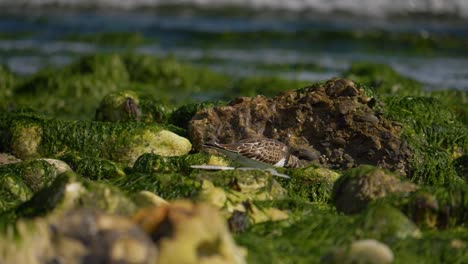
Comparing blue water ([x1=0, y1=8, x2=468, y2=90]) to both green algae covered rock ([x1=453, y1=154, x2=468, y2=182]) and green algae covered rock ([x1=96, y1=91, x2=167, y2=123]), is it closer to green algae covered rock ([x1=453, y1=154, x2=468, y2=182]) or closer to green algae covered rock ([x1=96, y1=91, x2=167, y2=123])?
green algae covered rock ([x1=96, y1=91, x2=167, y2=123])

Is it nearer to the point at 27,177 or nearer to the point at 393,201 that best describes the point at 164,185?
the point at 27,177

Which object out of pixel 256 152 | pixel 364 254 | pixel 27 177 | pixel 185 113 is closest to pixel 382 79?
pixel 185 113

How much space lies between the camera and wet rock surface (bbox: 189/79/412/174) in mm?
6715

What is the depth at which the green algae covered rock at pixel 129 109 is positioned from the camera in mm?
8398

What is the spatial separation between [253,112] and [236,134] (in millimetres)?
209

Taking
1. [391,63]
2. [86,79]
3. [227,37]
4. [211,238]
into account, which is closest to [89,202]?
[211,238]

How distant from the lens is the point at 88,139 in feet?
24.1

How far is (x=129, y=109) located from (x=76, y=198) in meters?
3.82

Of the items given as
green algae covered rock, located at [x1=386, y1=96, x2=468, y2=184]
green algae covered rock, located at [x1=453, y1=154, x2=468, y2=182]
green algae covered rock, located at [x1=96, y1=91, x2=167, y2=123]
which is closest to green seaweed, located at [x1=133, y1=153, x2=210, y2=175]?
green algae covered rock, located at [x1=386, y1=96, x2=468, y2=184]

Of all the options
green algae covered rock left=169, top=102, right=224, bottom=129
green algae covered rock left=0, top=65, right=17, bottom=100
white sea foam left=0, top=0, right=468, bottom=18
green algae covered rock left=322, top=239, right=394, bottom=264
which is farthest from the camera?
white sea foam left=0, top=0, right=468, bottom=18

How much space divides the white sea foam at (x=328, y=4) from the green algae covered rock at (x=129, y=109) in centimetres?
1511

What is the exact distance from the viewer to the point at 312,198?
19.8 ft

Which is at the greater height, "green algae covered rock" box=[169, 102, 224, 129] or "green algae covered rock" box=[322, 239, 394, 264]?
"green algae covered rock" box=[322, 239, 394, 264]

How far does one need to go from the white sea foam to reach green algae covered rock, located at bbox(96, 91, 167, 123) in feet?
49.6
